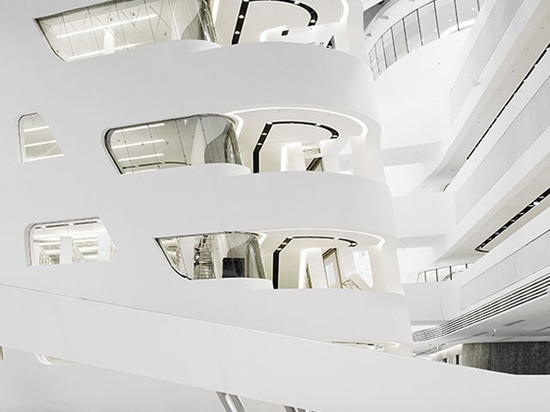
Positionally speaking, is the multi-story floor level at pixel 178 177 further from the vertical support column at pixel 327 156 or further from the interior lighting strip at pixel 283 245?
the vertical support column at pixel 327 156

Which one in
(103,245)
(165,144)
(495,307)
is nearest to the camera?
(165,144)

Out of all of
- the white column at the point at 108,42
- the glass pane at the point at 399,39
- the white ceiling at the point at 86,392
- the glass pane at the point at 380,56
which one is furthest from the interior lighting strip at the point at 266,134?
the glass pane at the point at 380,56

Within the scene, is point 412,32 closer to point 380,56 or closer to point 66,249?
point 380,56

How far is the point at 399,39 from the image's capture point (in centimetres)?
3881

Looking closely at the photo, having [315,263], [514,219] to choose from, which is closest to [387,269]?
[315,263]

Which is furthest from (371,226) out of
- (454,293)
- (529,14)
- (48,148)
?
(454,293)

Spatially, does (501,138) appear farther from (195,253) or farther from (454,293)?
(195,253)

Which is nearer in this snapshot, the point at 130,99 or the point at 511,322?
the point at 130,99

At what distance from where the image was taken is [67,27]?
51.0 feet

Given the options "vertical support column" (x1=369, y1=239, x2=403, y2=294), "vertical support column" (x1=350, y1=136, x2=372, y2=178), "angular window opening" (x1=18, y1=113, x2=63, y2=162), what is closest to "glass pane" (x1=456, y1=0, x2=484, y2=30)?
"vertical support column" (x1=350, y1=136, x2=372, y2=178)

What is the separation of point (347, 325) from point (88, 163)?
5.84 meters

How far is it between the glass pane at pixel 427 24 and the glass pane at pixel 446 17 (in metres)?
0.25

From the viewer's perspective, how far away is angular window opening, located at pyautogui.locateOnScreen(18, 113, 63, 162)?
15.5 meters

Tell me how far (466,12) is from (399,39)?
133 inches
